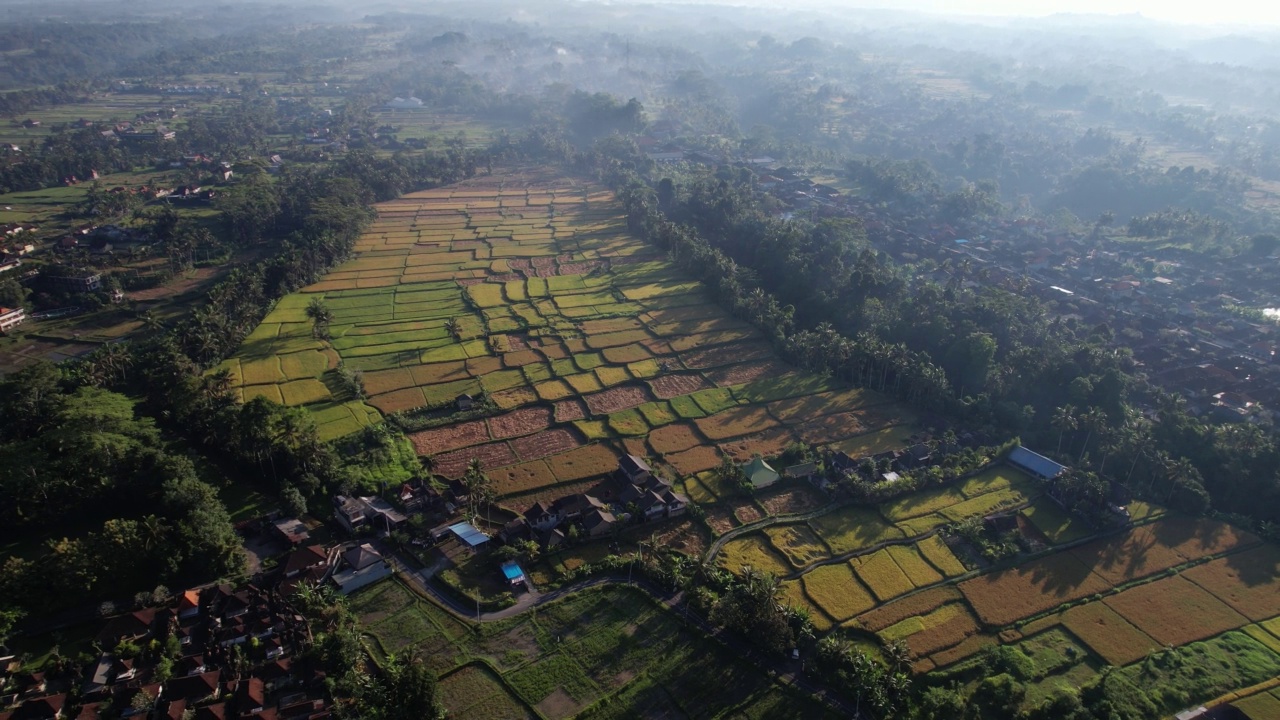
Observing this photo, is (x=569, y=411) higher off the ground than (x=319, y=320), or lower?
lower

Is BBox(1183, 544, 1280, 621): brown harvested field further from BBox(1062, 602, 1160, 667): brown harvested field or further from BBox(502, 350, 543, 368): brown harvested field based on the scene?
BBox(502, 350, 543, 368): brown harvested field

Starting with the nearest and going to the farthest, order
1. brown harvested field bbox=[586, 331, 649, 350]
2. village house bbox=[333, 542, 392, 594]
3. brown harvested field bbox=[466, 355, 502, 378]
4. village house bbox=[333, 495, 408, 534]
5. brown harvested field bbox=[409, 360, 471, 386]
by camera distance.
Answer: village house bbox=[333, 542, 392, 594] < village house bbox=[333, 495, 408, 534] < brown harvested field bbox=[409, 360, 471, 386] < brown harvested field bbox=[466, 355, 502, 378] < brown harvested field bbox=[586, 331, 649, 350]

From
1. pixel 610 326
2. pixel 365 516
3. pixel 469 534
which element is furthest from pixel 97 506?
pixel 610 326

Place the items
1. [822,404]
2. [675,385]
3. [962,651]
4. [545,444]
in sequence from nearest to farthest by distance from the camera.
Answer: [962,651] < [545,444] < [822,404] < [675,385]

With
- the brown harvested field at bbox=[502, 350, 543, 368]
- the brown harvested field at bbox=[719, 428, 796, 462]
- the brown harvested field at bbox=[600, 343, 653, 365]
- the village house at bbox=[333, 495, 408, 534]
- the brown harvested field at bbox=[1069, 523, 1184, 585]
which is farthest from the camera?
the brown harvested field at bbox=[600, 343, 653, 365]

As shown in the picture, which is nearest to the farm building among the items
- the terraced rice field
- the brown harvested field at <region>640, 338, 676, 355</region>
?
the terraced rice field

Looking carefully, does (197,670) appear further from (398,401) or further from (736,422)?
(736,422)

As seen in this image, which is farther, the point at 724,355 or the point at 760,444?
the point at 724,355
